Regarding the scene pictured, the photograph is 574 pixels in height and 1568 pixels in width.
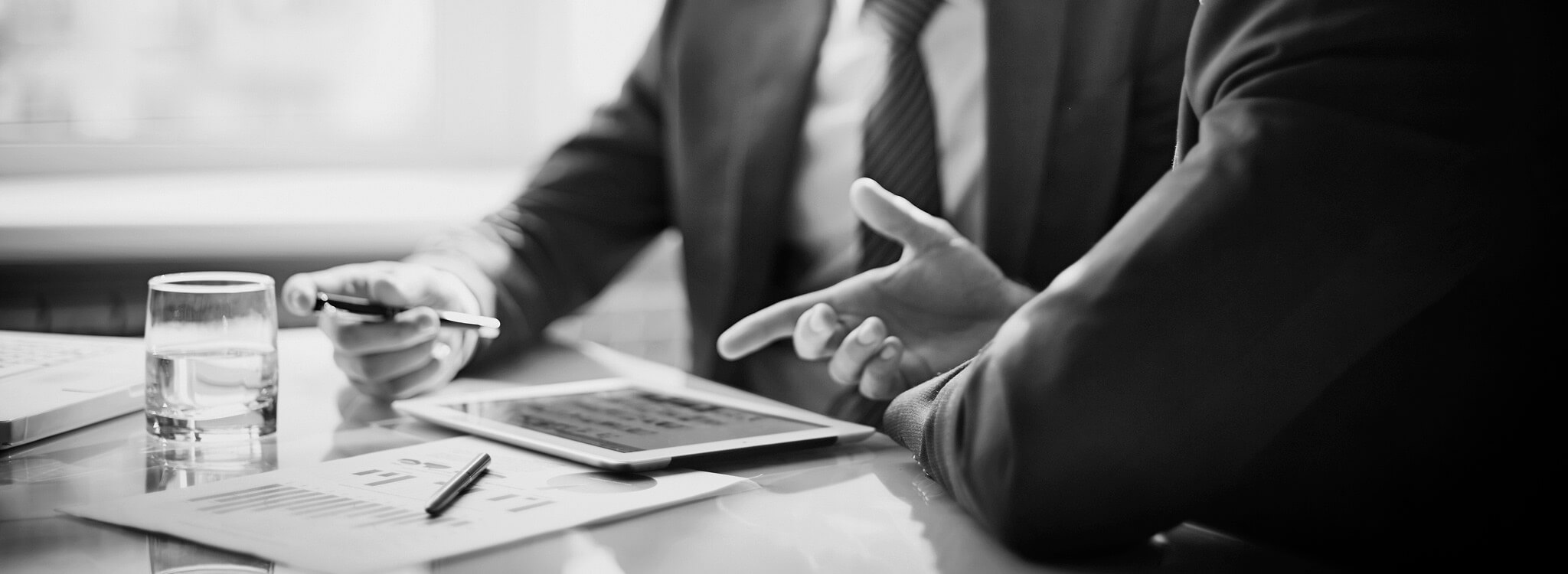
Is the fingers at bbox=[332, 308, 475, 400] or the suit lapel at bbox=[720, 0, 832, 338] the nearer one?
the fingers at bbox=[332, 308, 475, 400]

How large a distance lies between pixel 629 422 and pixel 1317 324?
0.46 m

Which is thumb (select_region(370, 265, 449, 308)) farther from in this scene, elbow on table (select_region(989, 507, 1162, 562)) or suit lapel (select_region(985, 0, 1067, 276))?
elbow on table (select_region(989, 507, 1162, 562))

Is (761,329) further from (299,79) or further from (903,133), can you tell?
(299,79)

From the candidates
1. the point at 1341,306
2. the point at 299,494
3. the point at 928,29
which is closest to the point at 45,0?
the point at 928,29

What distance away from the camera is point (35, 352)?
975 millimetres

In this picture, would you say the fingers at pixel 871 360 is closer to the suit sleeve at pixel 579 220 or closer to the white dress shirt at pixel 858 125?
the white dress shirt at pixel 858 125

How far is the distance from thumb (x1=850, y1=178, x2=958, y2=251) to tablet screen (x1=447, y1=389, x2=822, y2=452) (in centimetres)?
15

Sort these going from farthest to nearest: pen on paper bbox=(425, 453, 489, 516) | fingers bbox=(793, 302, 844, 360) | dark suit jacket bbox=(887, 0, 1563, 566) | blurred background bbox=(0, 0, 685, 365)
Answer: blurred background bbox=(0, 0, 685, 365) → fingers bbox=(793, 302, 844, 360) → pen on paper bbox=(425, 453, 489, 516) → dark suit jacket bbox=(887, 0, 1563, 566)

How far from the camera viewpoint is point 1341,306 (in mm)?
500

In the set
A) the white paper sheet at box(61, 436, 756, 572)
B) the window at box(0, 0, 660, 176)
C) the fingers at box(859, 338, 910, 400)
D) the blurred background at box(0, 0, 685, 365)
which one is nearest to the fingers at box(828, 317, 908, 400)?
the fingers at box(859, 338, 910, 400)

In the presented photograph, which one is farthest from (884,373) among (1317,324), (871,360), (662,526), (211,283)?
(211,283)

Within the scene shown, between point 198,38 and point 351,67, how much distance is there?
254mm

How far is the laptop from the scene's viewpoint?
31.1 inches

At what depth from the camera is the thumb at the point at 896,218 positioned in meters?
0.82
